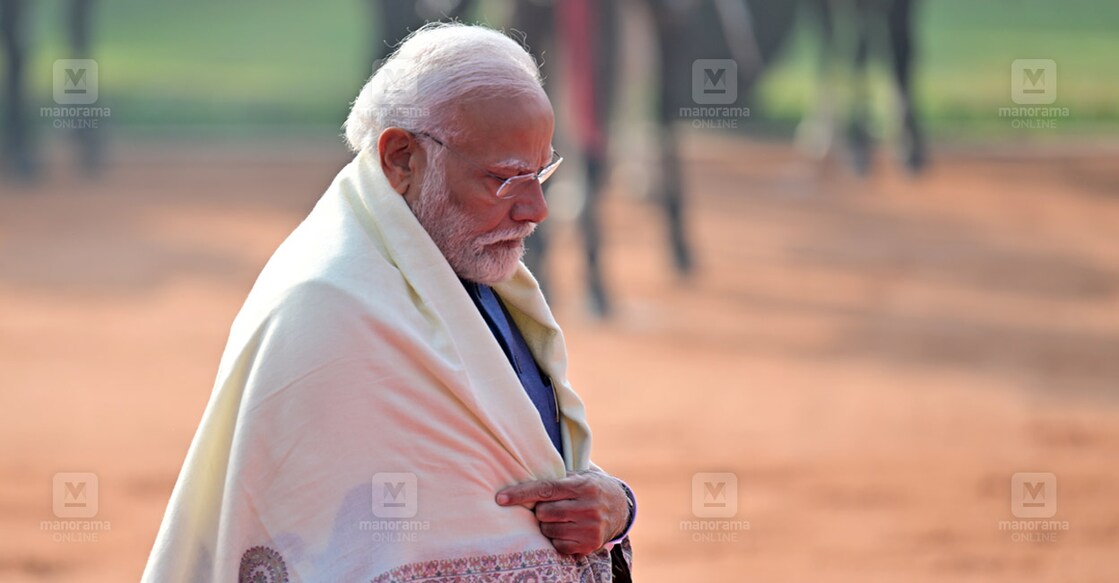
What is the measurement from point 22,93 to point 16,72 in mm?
234

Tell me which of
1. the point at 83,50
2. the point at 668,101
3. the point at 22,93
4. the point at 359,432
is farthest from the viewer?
the point at 83,50

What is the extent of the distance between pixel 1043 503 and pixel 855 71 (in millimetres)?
10775

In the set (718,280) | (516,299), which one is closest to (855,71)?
(718,280)

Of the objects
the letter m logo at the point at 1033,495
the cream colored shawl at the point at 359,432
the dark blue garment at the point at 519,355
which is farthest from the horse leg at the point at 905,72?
the cream colored shawl at the point at 359,432

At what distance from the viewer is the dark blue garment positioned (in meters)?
2.65

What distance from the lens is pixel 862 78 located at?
16594 millimetres

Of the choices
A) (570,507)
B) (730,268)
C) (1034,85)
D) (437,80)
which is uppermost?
(1034,85)

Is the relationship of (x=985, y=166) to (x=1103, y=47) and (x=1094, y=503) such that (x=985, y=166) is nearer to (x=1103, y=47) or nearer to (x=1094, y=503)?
(x=1103, y=47)

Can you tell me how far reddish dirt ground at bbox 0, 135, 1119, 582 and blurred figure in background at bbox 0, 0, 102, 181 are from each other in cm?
41

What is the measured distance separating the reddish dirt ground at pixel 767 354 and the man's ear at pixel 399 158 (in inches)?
140

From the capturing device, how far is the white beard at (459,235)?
2510mm

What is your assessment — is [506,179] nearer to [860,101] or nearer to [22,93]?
[860,101]

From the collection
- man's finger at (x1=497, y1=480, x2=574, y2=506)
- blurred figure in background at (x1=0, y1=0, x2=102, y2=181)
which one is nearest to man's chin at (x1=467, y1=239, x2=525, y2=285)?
man's finger at (x1=497, y1=480, x2=574, y2=506)

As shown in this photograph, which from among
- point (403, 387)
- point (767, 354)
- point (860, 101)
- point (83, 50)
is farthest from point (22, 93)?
point (403, 387)
